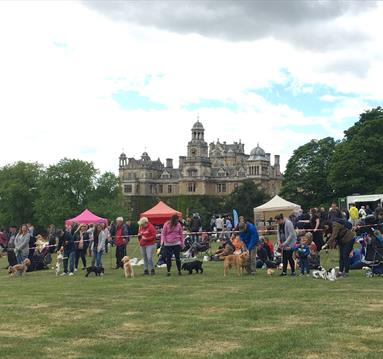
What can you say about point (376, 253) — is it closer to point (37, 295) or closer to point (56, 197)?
point (37, 295)

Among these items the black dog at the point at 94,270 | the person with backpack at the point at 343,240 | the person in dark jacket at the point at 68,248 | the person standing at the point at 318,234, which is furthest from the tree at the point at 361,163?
the black dog at the point at 94,270

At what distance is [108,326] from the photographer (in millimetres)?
9898

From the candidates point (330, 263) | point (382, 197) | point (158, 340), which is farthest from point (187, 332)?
point (382, 197)

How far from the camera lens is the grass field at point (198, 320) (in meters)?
8.16

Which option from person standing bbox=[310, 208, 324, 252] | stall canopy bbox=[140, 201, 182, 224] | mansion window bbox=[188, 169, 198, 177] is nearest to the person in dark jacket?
person standing bbox=[310, 208, 324, 252]

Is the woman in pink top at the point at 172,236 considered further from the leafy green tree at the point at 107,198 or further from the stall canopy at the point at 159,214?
the leafy green tree at the point at 107,198

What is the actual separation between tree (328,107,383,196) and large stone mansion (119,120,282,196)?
74.2 meters

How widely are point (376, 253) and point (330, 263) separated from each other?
432cm

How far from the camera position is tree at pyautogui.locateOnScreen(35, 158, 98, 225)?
84.7 metres

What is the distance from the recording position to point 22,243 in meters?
22.0

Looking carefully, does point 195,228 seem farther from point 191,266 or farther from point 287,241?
point 287,241

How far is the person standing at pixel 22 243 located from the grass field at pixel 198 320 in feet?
20.4

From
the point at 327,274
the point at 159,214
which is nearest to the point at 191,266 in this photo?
the point at 327,274

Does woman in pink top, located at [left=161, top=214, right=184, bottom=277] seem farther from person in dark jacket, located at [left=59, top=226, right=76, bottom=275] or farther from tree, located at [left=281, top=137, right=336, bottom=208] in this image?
tree, located at [left=281, top=137, right=336, bottom=208]
